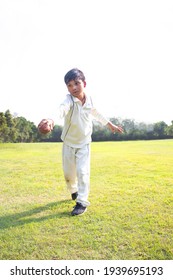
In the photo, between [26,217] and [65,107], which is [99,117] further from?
[26,217]

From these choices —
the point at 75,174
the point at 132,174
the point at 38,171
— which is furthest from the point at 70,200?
the point at 38,171

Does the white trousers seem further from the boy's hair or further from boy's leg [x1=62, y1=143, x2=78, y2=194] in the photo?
the boy's hair

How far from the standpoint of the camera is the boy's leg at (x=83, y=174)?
3653mm

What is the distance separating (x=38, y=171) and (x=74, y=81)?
3.66 metres

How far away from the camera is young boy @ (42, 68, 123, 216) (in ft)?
11.8

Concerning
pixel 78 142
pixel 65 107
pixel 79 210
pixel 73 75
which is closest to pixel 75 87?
pixel 73 75

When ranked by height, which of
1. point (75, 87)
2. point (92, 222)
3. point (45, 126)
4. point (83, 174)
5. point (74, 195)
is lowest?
point (92, 222)

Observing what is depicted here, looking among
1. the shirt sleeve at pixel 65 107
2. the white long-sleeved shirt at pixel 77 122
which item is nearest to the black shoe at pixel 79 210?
the white long-sleeved shirt at pixel 77 122

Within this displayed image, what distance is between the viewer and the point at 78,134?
3.78 m

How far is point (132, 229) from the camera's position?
9.98ft

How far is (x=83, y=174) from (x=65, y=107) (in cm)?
84

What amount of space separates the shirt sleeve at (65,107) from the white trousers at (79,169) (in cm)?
59

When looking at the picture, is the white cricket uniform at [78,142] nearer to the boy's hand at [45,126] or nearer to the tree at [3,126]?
the boy's hand at [45,126]

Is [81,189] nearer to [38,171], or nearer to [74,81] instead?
[74,81]
